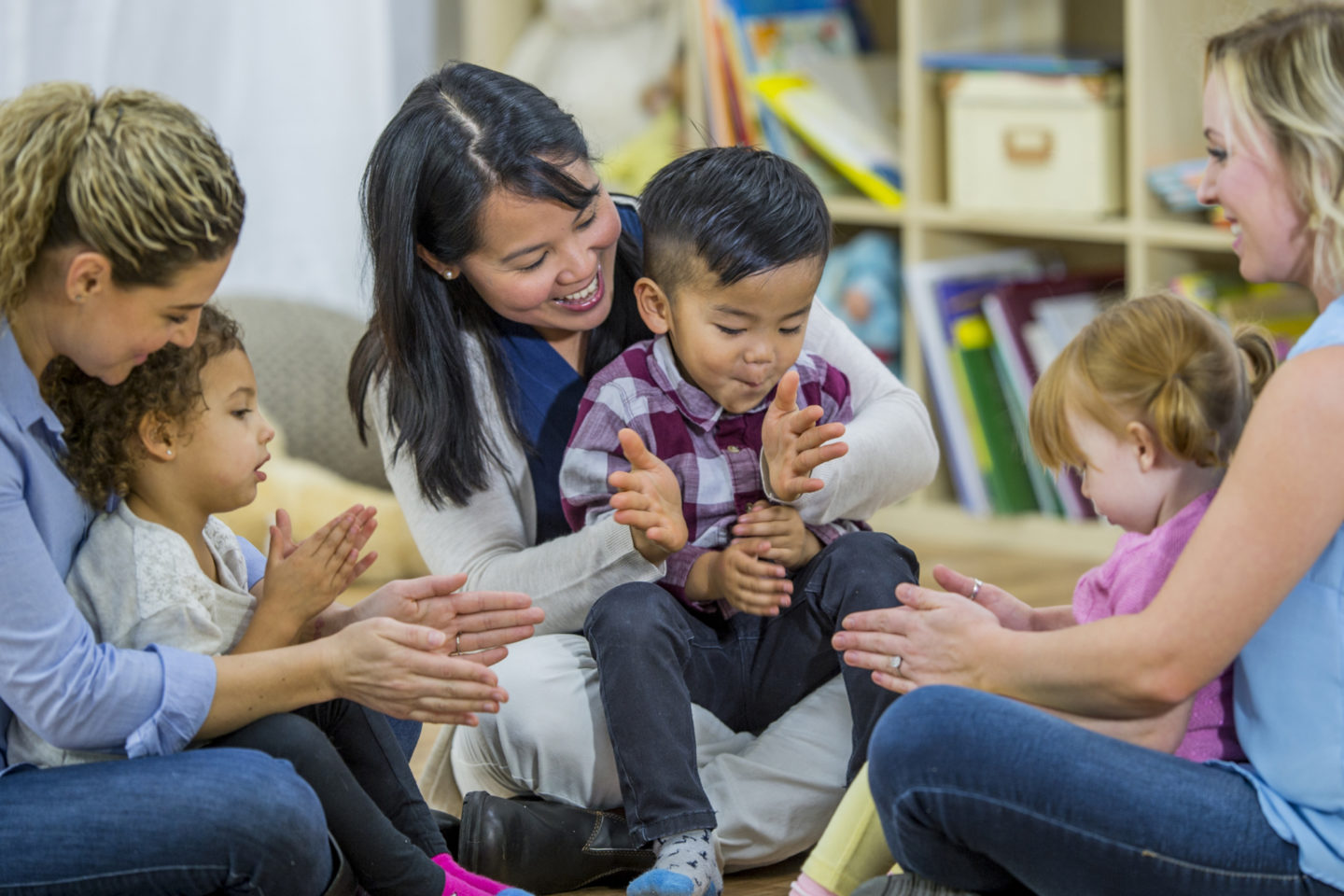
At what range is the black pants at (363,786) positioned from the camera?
3.91 feet

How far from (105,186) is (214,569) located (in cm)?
37

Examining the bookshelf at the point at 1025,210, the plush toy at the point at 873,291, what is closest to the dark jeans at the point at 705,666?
the bookshelf at the point at 1025,210

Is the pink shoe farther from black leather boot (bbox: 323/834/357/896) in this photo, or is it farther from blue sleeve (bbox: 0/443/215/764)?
blue sleeve (bbox: 0/443/215/764)

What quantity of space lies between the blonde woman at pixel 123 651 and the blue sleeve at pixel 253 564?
0.74 feet

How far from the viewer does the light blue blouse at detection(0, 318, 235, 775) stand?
3.56ft

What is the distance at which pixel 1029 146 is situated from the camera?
2.56 metres

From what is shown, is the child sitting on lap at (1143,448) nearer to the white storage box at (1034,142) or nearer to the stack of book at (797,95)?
the white storage box at (1034,142)

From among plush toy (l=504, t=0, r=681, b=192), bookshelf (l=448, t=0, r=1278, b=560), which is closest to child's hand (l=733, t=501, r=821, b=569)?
bookshelf (l=448, t=0, r=1278, b=560)

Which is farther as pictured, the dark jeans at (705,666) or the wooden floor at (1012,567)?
the wooden floor at (1012,567)

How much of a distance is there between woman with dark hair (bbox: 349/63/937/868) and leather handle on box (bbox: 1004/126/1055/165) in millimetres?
1156

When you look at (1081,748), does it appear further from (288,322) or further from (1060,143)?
(288,322)

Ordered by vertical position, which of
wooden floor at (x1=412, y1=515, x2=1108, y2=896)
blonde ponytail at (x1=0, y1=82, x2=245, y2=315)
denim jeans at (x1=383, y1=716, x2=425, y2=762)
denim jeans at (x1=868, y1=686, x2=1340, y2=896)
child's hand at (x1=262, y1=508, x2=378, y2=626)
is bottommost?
wooden floor at (x1=412, y1=515, x2=1108, y2=896)

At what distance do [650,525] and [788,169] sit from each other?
388mm

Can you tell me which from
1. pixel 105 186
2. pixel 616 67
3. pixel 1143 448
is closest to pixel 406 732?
pixel 105 186
